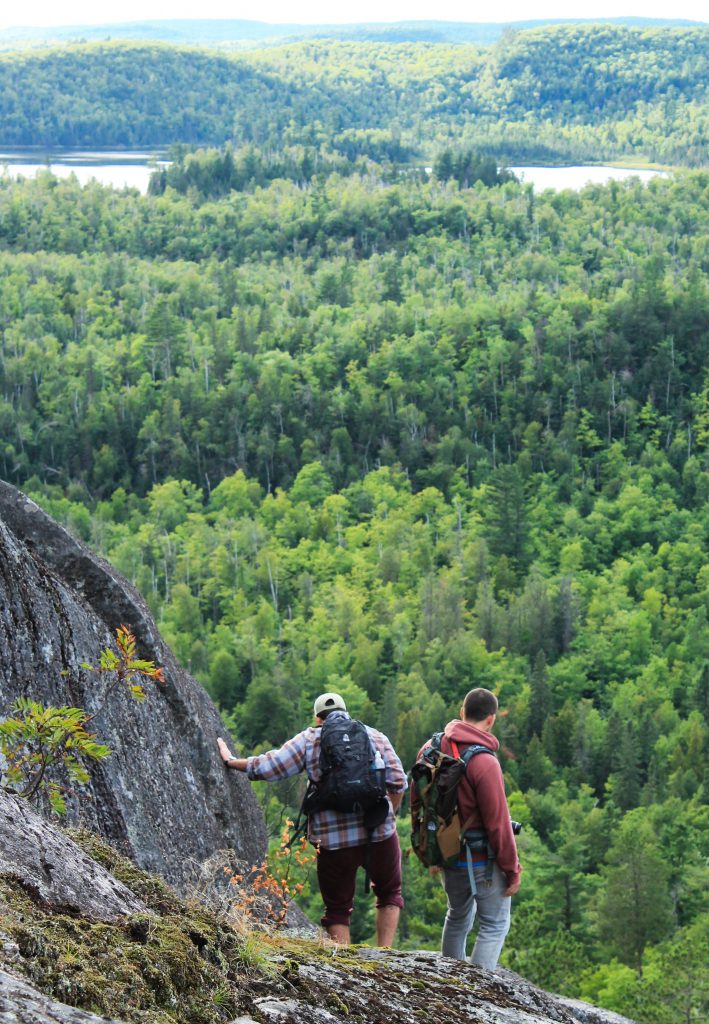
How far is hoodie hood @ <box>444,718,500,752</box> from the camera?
31.1ft

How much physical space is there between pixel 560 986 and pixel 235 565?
7349 cm

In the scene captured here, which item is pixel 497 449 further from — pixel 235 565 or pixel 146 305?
pixel 146 305

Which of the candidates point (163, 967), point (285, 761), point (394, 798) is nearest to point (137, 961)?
point (163, 967)

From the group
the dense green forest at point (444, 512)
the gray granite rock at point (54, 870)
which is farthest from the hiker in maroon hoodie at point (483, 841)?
the dense green forest at point (444, 512)

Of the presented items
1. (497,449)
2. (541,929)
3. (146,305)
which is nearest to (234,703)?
(541,929)

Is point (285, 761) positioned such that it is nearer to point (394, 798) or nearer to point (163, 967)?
point (394, 798)

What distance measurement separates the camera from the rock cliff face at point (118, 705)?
10820 mm

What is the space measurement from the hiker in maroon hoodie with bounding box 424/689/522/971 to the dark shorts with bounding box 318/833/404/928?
18.0 inches

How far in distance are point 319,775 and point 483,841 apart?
121cm

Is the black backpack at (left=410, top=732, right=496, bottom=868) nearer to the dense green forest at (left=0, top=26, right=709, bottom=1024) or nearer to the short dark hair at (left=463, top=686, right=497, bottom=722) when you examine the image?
the short dark hair at (left=463, top=686, right=497, bottom=722)

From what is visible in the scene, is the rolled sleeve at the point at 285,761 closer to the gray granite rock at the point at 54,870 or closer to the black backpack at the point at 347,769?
the black backpack at the point at 347,769

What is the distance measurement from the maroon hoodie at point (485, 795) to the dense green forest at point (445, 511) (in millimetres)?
35524

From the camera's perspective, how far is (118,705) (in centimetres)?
1177

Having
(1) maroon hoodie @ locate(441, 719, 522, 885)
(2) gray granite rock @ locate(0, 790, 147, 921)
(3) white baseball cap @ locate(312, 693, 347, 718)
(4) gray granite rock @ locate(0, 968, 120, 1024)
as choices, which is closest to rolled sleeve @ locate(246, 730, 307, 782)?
(3) white baseball cap @ locate(312, 693, 347, 718)
